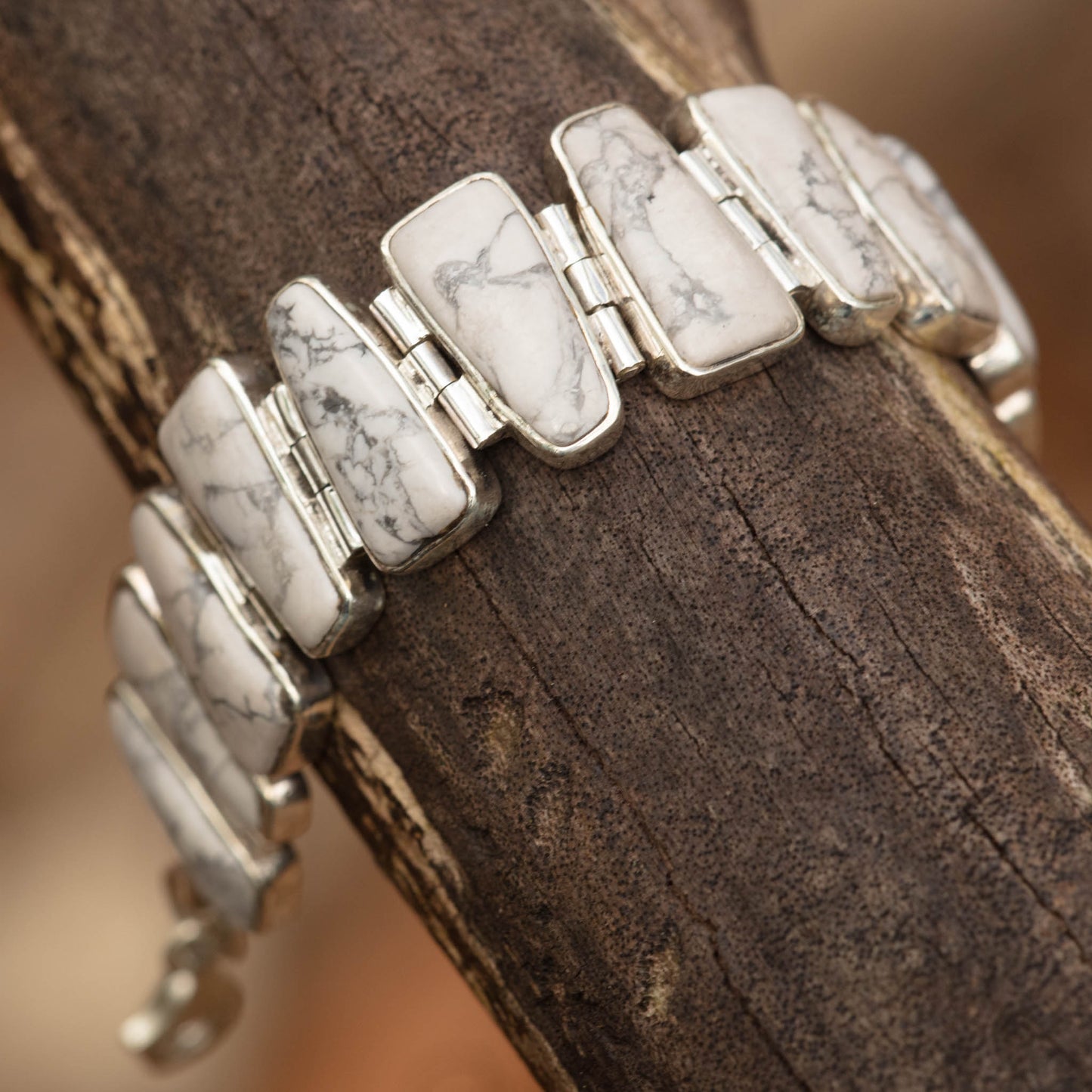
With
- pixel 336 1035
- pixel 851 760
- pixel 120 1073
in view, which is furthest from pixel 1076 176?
pixel 120 1073

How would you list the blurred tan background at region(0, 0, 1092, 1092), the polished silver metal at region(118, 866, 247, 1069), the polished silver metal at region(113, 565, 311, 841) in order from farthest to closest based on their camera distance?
the blurred tan background at region(0, 0, 1092, 1092) → the polished silver metal at region(118, 866, 247, 1069) → the polished silver metal at region(113, 565, 311, 841)

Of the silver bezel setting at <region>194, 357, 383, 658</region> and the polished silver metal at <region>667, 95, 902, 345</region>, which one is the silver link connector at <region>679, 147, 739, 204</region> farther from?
the silver bezel setting at <region>194, 357, 383, 658</region>

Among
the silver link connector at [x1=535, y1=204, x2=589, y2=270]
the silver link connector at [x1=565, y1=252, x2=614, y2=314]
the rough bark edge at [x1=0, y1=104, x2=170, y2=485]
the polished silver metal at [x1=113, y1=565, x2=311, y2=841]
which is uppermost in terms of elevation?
the rough bark edge at [x1=0, y1=104, x2=170, y2=485]

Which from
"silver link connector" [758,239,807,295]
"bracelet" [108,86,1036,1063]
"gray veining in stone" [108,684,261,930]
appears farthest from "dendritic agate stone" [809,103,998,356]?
"gray veining in stone" [108,684,261,930]

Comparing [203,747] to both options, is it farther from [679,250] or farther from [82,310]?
[679,250]

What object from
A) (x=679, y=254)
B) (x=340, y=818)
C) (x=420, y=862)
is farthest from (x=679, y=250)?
(x=340, y=818)
